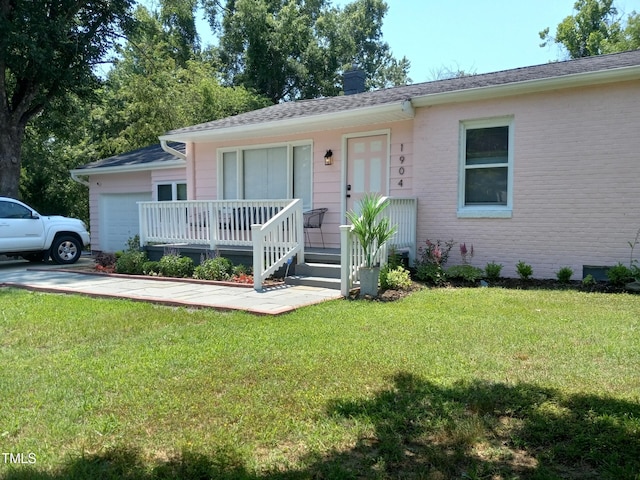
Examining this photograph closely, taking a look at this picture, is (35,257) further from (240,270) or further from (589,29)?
(589,29)

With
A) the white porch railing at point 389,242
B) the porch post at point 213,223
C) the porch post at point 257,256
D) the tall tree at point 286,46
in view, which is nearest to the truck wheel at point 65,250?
the porch post at point 213,223

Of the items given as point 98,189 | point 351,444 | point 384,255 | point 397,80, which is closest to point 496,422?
point 351,444

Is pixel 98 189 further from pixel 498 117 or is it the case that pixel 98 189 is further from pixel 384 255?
pixel 498 117

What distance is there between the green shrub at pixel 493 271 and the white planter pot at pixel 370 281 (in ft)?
7.66

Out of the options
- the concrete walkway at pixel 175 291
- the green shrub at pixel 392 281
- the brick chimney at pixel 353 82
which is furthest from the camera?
the brick chimney at pixel 353 82

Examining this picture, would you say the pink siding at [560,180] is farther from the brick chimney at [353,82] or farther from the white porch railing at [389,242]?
the brick chimney at [353,82]

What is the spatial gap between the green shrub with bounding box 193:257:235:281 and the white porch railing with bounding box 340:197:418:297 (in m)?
2.64

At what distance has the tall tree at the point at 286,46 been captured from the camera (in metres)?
28.1

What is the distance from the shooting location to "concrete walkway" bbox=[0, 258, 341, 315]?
247 inches

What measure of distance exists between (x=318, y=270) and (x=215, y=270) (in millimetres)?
1964

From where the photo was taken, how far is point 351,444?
8.59ft

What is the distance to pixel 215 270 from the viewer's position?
8.70m

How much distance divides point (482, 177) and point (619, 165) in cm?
208

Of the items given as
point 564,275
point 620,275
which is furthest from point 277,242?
point 620,275
